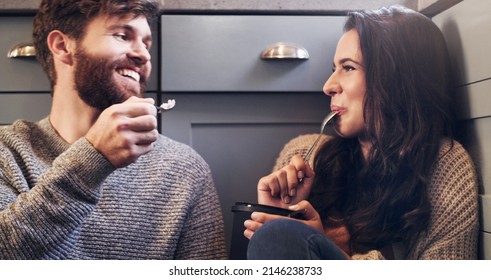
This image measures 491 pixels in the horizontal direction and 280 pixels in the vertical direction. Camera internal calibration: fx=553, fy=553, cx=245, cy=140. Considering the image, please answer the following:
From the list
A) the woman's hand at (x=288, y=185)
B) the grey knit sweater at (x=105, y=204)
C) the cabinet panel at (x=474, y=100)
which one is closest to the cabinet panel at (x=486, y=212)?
the cabinet panel at (x=474, y=100)

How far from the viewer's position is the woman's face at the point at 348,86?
70 centimetres

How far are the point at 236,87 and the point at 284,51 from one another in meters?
0.08

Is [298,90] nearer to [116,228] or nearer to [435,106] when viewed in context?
[435,106]

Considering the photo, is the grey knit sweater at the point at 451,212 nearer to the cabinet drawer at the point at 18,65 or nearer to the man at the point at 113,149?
the man at the point at 113,149

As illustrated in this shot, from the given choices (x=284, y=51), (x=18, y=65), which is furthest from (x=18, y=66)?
(x=284, y=51)

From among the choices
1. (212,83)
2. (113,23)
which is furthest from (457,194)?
(113,23)

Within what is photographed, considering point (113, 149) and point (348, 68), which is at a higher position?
point (348, 68)

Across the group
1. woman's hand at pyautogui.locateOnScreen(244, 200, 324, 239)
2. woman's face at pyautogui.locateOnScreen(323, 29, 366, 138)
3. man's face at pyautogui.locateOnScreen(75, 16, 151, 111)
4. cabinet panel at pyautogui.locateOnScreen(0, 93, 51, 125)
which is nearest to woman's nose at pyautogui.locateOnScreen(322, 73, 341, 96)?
woman's face at pyautogui.locateOnScreen(323, 29, 366, 138)

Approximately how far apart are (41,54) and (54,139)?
0.11 m

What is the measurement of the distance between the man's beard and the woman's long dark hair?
29cm

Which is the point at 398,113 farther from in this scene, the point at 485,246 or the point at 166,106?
the point at 166,106

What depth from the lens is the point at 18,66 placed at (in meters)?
0.72

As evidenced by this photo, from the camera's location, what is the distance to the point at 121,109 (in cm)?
66
